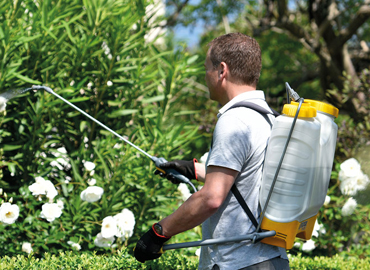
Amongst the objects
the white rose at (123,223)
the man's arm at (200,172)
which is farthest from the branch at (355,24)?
the white rose at (123,223)

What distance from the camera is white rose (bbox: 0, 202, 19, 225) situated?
3.20 metres

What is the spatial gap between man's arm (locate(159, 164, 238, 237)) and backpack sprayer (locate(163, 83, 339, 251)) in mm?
162

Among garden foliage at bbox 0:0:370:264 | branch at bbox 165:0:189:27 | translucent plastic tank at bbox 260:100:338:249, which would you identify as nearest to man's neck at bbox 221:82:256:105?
translucent plastic tank at bbox 260:100:338:249

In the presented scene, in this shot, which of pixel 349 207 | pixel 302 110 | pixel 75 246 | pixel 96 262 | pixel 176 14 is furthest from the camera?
pixel 176 14

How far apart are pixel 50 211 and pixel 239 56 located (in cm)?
214

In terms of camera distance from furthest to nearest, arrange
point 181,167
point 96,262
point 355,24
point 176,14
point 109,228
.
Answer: point 176,14
point 355,24
point 109,228
point 96,262
point 181,167

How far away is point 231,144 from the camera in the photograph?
1.91 meters

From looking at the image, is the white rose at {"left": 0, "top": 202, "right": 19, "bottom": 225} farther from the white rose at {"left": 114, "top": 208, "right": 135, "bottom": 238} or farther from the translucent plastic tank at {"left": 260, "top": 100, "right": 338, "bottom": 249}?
the translucent plastic tank at {"left": 260, "top": 100, "right": 338, "bottom": 249}

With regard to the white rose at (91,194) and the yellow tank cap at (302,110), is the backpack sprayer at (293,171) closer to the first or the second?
the yellow tank cap at (302,110)

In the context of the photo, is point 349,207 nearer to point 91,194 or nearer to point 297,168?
point 91,194

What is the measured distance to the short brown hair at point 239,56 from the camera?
2143mm

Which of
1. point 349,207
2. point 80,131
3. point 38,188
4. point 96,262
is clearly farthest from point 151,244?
point 349,207

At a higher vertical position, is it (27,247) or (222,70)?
(222,70)

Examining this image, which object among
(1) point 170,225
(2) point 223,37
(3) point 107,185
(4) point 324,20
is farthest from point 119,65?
(4) point 324,20
